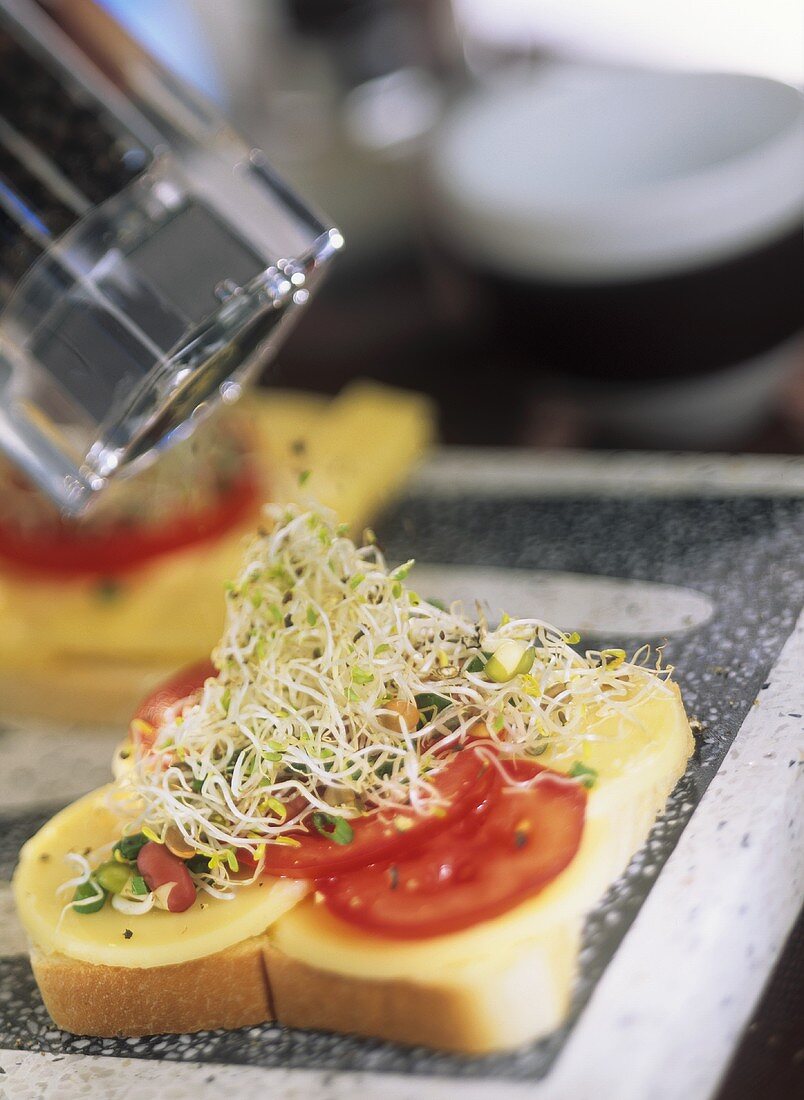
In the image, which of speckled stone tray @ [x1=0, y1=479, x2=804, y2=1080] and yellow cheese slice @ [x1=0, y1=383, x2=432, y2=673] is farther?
yellow cheese slice @ [x1=0, y1=383, x2=432, y2=673]

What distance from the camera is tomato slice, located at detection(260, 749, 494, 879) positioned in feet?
3.02

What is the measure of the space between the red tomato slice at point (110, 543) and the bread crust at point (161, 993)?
2.29 ft

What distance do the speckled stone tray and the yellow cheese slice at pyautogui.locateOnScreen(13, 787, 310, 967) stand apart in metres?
0.08

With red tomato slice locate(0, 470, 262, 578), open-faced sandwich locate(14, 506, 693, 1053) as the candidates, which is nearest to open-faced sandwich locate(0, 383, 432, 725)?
red tomato slice locate(0, 470, 262, 578)

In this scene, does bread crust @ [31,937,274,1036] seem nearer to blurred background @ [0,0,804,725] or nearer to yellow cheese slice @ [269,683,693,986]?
yellow cheese slice @ [269,683,693,986]

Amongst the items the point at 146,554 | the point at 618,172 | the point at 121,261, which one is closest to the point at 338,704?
the point at 121,261

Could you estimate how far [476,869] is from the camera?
90 centimetres

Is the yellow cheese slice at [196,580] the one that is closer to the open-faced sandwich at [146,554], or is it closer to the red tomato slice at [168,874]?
the open-faced sandwich at [146,554]

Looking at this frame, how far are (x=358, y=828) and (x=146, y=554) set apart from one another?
0.79 m

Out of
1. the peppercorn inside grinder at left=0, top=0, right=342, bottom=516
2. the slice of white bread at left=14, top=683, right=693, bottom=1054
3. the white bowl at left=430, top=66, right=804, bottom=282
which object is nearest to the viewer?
the slice of white bread at left=14, top=683, right=693, bottom=1054

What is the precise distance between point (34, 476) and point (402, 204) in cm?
135

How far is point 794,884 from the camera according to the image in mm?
972

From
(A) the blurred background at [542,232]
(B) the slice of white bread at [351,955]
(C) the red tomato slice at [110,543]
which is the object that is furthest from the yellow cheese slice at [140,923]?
(A) the blurred background at [542,232]

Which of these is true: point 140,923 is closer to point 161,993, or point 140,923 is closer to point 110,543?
point 161,993
